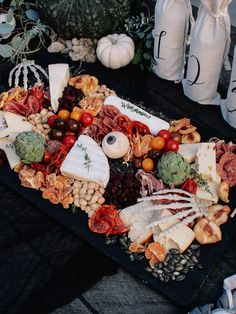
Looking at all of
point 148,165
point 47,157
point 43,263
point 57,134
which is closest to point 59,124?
point 57,134

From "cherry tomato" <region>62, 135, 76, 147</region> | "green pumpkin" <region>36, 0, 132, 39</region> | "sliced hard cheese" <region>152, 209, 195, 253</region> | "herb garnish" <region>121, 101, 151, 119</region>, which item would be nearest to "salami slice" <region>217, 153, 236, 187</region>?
"sliced hard cheese" <region>152, 209, 195, 253</region>

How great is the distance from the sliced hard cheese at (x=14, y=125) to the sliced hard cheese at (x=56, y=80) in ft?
0.64

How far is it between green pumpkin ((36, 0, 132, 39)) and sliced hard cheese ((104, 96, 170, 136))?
1.87ft

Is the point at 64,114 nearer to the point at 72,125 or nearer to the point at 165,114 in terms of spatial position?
the point at 72,125

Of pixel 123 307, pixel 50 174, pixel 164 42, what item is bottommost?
pixel 123 307

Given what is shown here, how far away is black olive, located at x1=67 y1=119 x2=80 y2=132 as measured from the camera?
253cm

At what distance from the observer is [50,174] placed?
2383mm

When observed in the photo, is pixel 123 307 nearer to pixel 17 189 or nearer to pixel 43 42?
pixel 17 189

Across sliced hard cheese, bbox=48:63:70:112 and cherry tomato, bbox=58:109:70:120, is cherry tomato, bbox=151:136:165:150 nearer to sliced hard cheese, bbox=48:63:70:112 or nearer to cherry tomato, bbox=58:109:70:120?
cherry tomato, bbox=58:109:70:120

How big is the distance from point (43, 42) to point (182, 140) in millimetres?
1227

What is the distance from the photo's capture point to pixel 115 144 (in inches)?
93.2

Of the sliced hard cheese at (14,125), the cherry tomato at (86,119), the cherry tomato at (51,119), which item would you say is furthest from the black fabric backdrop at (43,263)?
the cherry tomato at (86,119)


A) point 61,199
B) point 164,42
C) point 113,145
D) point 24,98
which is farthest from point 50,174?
point 164,42

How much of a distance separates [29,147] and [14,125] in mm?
284
